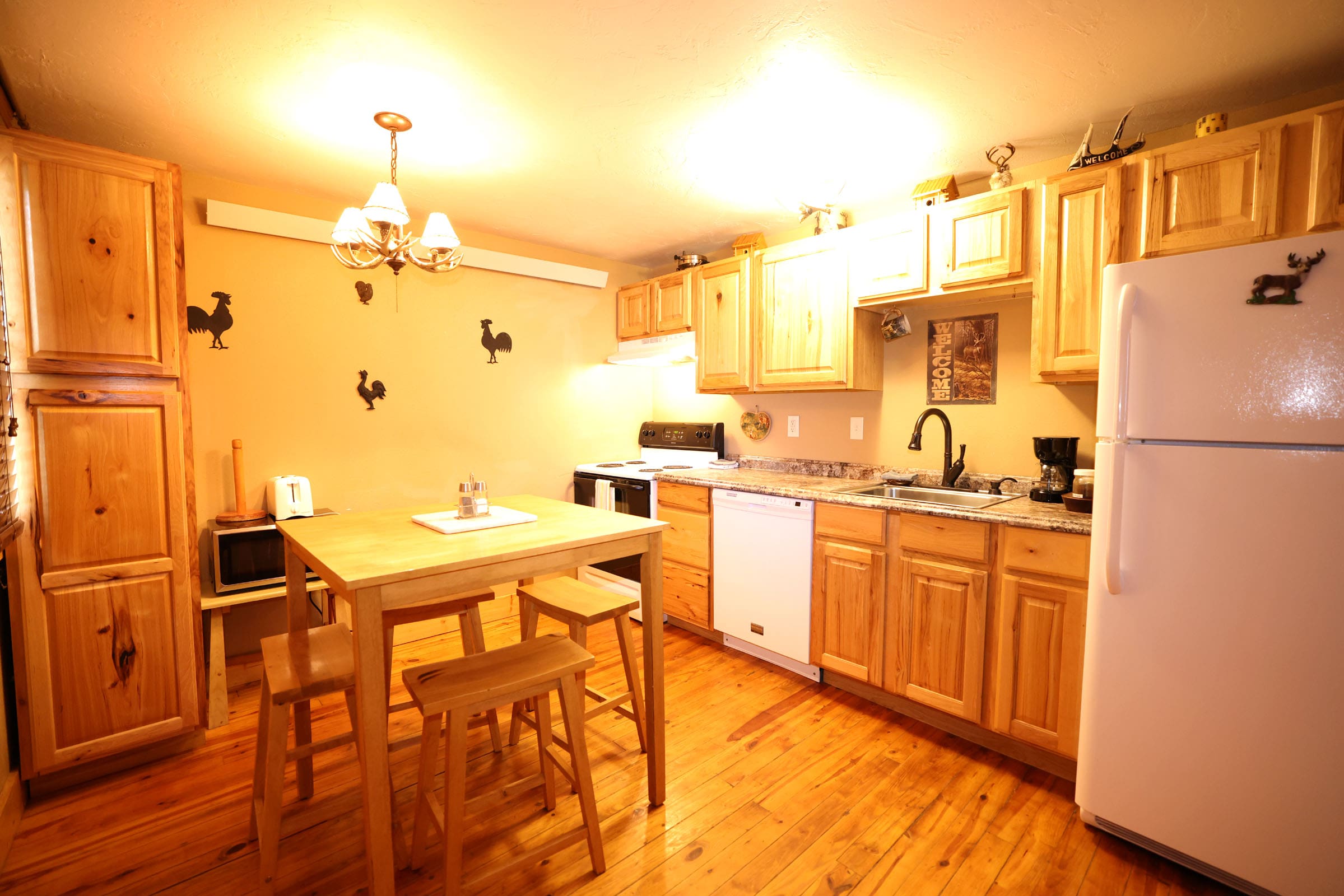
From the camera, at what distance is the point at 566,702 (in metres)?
1.53

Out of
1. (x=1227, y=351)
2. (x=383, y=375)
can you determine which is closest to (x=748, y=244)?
(x=383, y=375)

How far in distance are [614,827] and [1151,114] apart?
3072 millimetres

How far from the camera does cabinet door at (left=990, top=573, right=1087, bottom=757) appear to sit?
6.26 ft

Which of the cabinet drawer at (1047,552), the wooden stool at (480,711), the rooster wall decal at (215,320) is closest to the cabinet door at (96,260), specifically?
the rooster wall decal at (215,320)

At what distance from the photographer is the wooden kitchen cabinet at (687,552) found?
10.3 ft

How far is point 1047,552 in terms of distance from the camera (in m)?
1.96

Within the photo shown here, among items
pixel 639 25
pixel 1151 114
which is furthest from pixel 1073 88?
pixel 639 25

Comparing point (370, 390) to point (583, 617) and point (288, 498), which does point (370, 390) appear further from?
point (583, 617)

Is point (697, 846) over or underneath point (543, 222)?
underneath

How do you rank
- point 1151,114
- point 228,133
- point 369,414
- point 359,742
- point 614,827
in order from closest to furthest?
point 359,742, point 614,827, point 1151,114, point 228,133, point 369,414

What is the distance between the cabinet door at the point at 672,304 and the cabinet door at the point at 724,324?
81mm

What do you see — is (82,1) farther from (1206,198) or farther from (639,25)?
(1206,198)

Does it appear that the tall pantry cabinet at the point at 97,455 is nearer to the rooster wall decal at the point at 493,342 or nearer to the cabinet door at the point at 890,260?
the rooster wall decal at the point at 493,342

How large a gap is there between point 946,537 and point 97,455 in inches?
118
